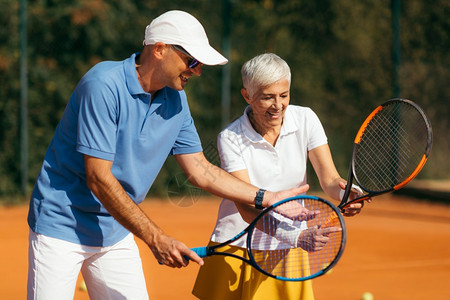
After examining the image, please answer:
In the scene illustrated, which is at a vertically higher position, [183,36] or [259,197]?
[183,36]

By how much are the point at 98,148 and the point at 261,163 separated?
2.52 feet

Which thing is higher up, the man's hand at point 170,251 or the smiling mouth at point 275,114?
the smiling mouth at point 275,114

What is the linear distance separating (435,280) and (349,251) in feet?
4.47

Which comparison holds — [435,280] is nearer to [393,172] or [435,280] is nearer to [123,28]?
[393,172]

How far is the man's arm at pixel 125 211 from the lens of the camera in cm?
260

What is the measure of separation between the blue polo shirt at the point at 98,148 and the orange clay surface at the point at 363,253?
5.33 feet

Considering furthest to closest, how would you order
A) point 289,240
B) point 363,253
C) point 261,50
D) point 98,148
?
point 261,50, point 363,253, point 289,240, point 98,148

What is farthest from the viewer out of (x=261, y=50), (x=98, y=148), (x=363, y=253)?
(x=261, y=50)

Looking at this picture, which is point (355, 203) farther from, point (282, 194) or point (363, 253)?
point (363, 253)

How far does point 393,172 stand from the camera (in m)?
9.23

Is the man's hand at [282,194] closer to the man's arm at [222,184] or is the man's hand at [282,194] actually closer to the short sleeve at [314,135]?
the man's arm at [222,184]

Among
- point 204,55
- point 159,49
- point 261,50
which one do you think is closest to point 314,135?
point 204,55

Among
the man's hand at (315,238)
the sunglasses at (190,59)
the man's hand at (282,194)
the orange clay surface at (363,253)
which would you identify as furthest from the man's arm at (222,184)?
the orange clay surface at (363,253)

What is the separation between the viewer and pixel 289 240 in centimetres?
291
